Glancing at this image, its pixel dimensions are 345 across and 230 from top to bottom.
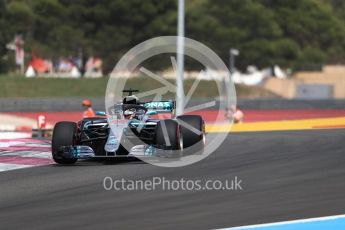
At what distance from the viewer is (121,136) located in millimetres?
11953

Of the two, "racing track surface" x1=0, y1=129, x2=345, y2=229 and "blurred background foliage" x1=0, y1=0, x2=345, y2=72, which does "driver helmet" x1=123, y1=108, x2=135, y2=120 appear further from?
"blurred background foliage" x1=0, y1=0, x2=345, y2=72

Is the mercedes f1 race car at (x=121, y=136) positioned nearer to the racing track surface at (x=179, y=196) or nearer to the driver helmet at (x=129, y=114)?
the driver helmet at (x=129, y=114)

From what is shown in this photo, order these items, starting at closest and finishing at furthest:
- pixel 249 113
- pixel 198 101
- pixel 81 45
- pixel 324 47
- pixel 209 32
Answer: pixel 249 113, pixel 198 101, pixel 81 45, pixel 209 32, pixel 324 47

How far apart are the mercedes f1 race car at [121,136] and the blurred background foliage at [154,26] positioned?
143ft

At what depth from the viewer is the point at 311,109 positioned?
37562 millimetres

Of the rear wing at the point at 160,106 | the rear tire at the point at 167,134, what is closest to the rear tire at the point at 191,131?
the rear wing at the point at 160,106

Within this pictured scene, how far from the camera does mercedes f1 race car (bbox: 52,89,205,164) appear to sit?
11922 millimetres

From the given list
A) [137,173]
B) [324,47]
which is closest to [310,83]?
[324,47]

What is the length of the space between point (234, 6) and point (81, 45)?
1450 cm

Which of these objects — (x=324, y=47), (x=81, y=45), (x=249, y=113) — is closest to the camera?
(x=249, y=113)

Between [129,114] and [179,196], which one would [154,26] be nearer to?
[129,114]

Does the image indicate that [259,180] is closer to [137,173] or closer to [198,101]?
[137,173]

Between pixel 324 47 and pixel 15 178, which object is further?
pixel 324 47

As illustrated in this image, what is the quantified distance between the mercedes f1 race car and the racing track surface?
0.23 m
